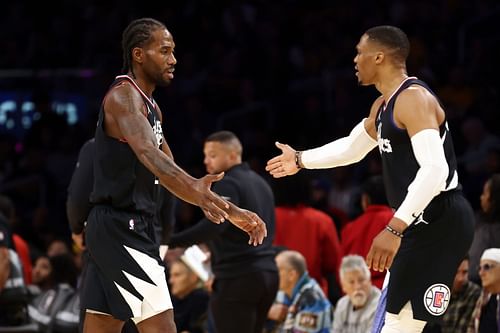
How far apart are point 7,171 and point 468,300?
7495 millimetres

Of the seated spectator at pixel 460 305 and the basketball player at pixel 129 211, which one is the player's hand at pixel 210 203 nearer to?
the basketball player at pixel 129 211

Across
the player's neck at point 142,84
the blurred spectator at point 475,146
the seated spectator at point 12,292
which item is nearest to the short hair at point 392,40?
the player's neck at point 142,84

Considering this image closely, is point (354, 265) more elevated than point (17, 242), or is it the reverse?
point (17, 242)

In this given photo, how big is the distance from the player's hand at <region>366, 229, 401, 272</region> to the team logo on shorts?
0.35m

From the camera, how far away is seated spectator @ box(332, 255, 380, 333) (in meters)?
7.84

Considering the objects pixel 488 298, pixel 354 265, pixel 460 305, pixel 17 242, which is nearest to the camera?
pixel 460 305

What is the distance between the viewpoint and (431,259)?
5.17 meters

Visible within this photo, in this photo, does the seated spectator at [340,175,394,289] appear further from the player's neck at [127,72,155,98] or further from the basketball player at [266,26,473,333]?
the player's neck at [127,72,155,98]

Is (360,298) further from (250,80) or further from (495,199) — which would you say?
(250,80)

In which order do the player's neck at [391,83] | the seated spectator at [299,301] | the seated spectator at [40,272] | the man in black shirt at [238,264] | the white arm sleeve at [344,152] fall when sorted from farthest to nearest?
the seated spectator at [40,272], the seated spectator at [299,301], the man in black shirt at [238,264], the white arm sleeve at [344,152], the player's neck at [391,83]

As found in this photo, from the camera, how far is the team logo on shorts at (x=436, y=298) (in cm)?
512

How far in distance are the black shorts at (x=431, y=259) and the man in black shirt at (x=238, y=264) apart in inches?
Result: 94.0

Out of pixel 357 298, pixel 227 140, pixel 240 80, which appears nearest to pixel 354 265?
pixel 357 298

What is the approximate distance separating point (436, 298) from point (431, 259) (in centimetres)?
17
